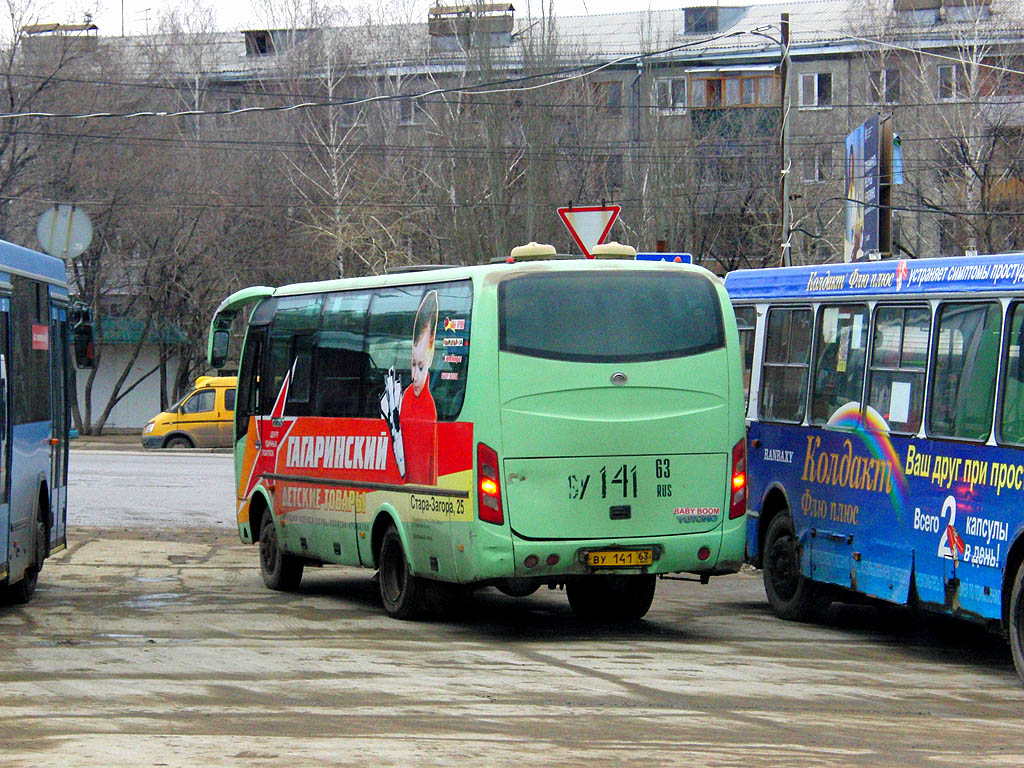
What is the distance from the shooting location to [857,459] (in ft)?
39.2

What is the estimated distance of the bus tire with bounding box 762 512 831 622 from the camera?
42.7 feet

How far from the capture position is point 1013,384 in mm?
9828

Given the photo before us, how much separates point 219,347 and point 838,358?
6.85 meters

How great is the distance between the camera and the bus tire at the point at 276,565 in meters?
15.3

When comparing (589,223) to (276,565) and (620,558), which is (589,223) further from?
(620,558)

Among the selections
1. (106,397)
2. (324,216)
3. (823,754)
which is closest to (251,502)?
(823,754)

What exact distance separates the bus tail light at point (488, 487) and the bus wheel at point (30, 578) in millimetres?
4531

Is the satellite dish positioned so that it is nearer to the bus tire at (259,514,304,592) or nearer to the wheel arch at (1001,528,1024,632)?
the bus tire at (259,514,304,592)

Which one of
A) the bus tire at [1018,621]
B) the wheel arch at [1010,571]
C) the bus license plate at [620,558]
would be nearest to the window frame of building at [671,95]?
the bus license plate at [620,558]

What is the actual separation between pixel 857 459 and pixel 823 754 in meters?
4.90

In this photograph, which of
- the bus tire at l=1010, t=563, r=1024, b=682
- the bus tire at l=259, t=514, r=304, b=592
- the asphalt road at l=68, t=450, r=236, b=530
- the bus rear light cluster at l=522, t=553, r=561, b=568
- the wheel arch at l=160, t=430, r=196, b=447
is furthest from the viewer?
the wheel arch at l=160, t=430, r=196, b=447

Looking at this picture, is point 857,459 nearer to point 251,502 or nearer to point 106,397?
point 251,502

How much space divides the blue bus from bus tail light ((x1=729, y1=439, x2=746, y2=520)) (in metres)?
5.52

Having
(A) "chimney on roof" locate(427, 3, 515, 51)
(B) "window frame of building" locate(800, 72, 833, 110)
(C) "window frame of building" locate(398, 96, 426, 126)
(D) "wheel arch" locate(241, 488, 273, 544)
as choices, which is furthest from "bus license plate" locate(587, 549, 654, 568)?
(B) "window frame of building" locate(800, 72, 833, 110)
